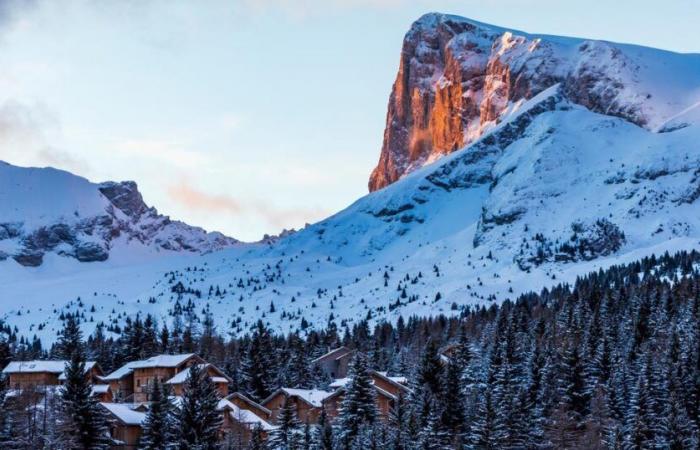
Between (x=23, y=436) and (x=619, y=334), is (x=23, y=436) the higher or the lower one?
the lower one

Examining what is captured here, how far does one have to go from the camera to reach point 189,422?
98.1m

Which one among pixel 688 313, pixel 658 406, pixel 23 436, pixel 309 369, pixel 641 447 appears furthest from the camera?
pixel 309 369

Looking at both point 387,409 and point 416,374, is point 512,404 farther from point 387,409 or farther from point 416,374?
point 387,409

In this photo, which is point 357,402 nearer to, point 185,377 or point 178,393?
point 185,377

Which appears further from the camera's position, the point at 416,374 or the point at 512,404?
the point at 416,374

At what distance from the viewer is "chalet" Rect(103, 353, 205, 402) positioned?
13600cm

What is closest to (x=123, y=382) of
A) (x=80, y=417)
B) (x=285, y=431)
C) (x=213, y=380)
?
(x=213, y=380)

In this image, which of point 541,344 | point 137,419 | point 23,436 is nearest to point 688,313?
point 541,344

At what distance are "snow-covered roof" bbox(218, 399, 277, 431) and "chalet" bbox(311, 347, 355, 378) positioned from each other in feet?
146

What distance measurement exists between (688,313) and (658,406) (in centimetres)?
3294

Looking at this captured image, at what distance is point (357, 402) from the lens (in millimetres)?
109938

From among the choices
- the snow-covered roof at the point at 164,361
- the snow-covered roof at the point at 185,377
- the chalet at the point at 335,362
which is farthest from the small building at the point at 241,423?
the chalet at the point at 335,362

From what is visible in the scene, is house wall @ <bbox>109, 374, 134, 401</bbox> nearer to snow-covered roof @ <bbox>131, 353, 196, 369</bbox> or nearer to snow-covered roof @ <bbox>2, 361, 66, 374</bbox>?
snow-covered roof @ <bbox>131, 353, 196, 369</bbox>

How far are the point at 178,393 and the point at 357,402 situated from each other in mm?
26989
